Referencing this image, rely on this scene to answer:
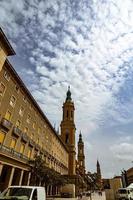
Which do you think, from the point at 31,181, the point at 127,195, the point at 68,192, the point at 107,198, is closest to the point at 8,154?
the point at 31,181

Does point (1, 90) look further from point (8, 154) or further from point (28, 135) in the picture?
point (28, 135)

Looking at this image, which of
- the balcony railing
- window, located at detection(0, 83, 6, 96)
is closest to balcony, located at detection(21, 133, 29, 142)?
the balcony railing

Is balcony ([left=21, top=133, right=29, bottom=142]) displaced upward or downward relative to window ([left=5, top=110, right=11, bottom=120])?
downward

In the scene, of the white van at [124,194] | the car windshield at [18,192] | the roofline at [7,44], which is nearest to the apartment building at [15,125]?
the roofline at [7,44]

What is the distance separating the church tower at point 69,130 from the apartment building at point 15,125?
131 ft

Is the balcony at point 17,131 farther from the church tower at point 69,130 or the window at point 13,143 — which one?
A: the church tower at point 69,130

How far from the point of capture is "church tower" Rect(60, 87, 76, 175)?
243 ft

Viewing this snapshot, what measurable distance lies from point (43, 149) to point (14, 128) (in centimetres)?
1465

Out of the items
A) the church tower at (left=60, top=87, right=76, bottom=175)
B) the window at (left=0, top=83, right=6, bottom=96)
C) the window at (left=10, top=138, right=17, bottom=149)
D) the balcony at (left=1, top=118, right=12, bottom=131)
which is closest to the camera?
the balcony at (left=1, top=118, right=12, bottom=131)

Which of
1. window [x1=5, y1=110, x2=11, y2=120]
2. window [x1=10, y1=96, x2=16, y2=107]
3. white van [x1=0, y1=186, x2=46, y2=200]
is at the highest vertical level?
window [x1=10, y1=96, x2=16, y2=107]

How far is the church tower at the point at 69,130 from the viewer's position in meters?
73.9

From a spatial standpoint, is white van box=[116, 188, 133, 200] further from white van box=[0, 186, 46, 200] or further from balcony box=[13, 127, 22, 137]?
white van box=[0, 186, 46, 200]

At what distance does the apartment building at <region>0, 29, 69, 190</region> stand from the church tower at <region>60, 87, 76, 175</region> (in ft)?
131

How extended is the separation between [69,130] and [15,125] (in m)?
51.8
